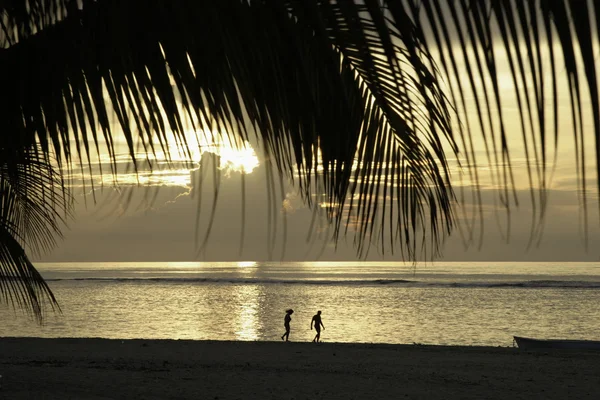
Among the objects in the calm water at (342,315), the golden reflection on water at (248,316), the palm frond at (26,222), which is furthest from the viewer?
the golden reflection on water at (248,316)

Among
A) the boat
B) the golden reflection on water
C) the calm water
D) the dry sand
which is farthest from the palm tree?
the golden reflection on water

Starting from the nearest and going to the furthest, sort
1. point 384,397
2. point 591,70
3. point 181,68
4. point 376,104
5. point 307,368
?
point 591,70, point 181,68, point 376,104, point 384,397, point 307,368

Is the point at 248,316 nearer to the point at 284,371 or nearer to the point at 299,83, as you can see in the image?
the point at 284,371

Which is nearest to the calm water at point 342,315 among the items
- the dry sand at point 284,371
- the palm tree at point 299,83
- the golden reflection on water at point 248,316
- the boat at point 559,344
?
the golden reflection on water at point 248,316

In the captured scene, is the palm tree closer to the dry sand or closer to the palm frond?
the palm frond

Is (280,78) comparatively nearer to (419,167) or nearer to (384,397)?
(419,167)

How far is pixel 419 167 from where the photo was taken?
1836 mm

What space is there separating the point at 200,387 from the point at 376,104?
1234 cm

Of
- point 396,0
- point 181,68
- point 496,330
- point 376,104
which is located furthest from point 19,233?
point 496,330

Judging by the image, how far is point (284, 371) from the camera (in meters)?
15.8

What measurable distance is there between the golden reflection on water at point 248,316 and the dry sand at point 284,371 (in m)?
10.7

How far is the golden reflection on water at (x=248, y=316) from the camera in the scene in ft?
108

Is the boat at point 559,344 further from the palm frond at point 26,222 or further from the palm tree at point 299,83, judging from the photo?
the palm tree at point 299,83

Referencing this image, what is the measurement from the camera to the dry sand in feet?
42.2
